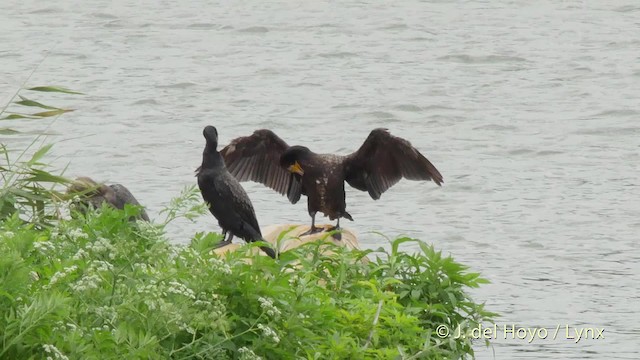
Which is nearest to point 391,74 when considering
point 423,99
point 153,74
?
point 423,99

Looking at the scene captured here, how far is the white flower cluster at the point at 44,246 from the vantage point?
5320 millimetres

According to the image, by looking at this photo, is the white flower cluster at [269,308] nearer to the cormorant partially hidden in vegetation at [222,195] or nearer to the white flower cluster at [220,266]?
the white flower cluster at [220,266]

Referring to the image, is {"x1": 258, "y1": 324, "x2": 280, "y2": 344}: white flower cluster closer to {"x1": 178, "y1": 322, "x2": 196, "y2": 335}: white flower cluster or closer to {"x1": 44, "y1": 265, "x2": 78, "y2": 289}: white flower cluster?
{"x1": 178, "y1": 322, "x2": 196, "y2": 335}: white flower cluster

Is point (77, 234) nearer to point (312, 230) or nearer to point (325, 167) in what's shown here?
point (312, 230)

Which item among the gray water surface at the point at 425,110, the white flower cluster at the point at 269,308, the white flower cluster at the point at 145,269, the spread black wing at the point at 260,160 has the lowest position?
the gray water surface at the point at 425,110

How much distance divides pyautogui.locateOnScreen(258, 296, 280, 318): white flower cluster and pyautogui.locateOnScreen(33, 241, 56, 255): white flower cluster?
0.72m

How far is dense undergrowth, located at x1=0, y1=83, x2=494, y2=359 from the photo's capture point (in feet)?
16.0

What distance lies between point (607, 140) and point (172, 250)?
10929mm

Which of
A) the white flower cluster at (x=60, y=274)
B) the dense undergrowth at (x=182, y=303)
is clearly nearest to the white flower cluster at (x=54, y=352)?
the dense undergrowth at (x=182, y=303)

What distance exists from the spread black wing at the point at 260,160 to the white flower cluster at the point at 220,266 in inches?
210

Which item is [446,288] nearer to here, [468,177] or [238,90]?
[468,177]

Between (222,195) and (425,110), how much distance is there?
8.15 metres

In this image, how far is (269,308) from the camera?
17.2ft

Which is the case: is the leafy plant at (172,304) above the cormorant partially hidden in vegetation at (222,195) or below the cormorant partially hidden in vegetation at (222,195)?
above
